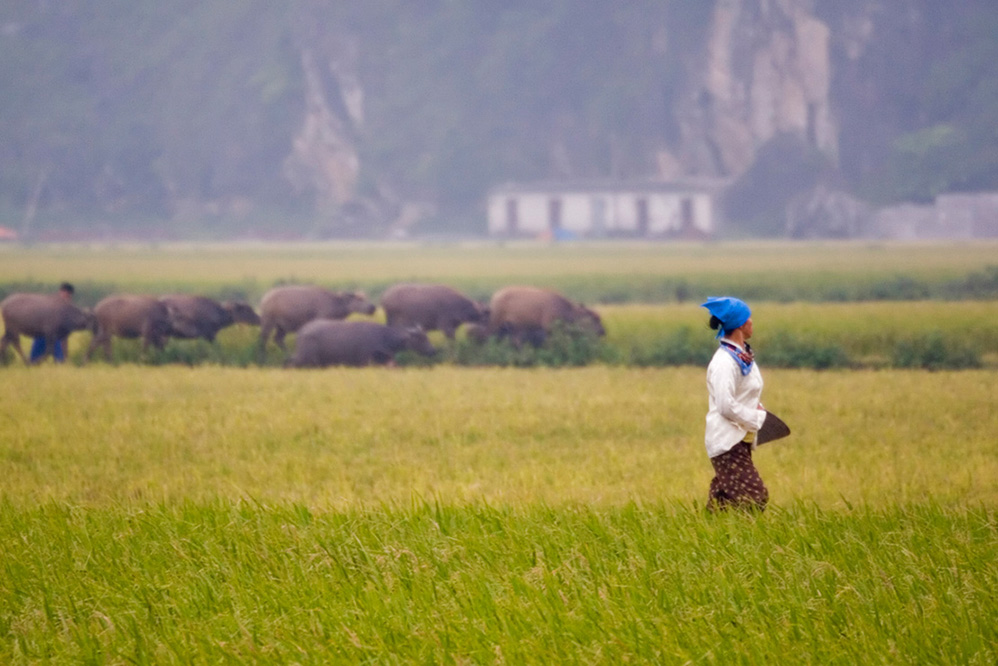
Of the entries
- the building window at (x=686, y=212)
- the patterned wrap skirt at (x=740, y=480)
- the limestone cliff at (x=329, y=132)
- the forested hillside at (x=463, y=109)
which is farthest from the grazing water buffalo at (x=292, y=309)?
the limestone cliff at (x=329, y=132)

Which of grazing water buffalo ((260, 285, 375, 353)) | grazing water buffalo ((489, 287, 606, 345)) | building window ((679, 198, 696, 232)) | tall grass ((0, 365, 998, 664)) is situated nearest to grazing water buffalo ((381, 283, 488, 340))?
grazing water buffalo ((489, 287, 606, 345))

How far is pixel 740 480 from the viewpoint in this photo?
Result: 257 inches

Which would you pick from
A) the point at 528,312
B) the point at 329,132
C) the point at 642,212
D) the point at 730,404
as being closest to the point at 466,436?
the point at 730,404

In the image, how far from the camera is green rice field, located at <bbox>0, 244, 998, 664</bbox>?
498cm

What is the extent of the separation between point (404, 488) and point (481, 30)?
271 feet

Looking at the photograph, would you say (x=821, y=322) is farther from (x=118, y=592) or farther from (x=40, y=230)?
(x=40, y=230)

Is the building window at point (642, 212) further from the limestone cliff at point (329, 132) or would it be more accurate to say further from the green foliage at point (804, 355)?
the green foliage at point (804, 355)

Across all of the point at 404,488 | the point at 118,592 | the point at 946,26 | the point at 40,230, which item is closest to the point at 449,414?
the point at 404,488

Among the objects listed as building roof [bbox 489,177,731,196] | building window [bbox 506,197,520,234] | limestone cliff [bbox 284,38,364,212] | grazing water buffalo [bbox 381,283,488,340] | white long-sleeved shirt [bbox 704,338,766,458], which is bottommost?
grazing water buffalo [bbox 381,283,488,340]

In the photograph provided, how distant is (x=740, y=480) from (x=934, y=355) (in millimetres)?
11861

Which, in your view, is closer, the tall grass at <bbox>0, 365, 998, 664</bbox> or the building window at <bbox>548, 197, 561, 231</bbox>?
the tall grass at <bbox>0, 365, 998, 664</bbox>

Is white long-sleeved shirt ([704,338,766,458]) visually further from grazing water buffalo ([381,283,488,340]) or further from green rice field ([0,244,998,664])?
grazing water buffalo ([381,283,488,340])

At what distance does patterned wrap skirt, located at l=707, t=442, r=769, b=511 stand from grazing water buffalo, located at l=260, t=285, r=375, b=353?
13.8 m

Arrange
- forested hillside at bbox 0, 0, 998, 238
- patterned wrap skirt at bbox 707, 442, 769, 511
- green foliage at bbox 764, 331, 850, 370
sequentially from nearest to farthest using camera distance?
patterned wrap skirt at bbox 707, 442, 769, 511
green foliage at bbox 764, 331, 850, 370
forested hillside at bbox 0, 0, 998, 238
